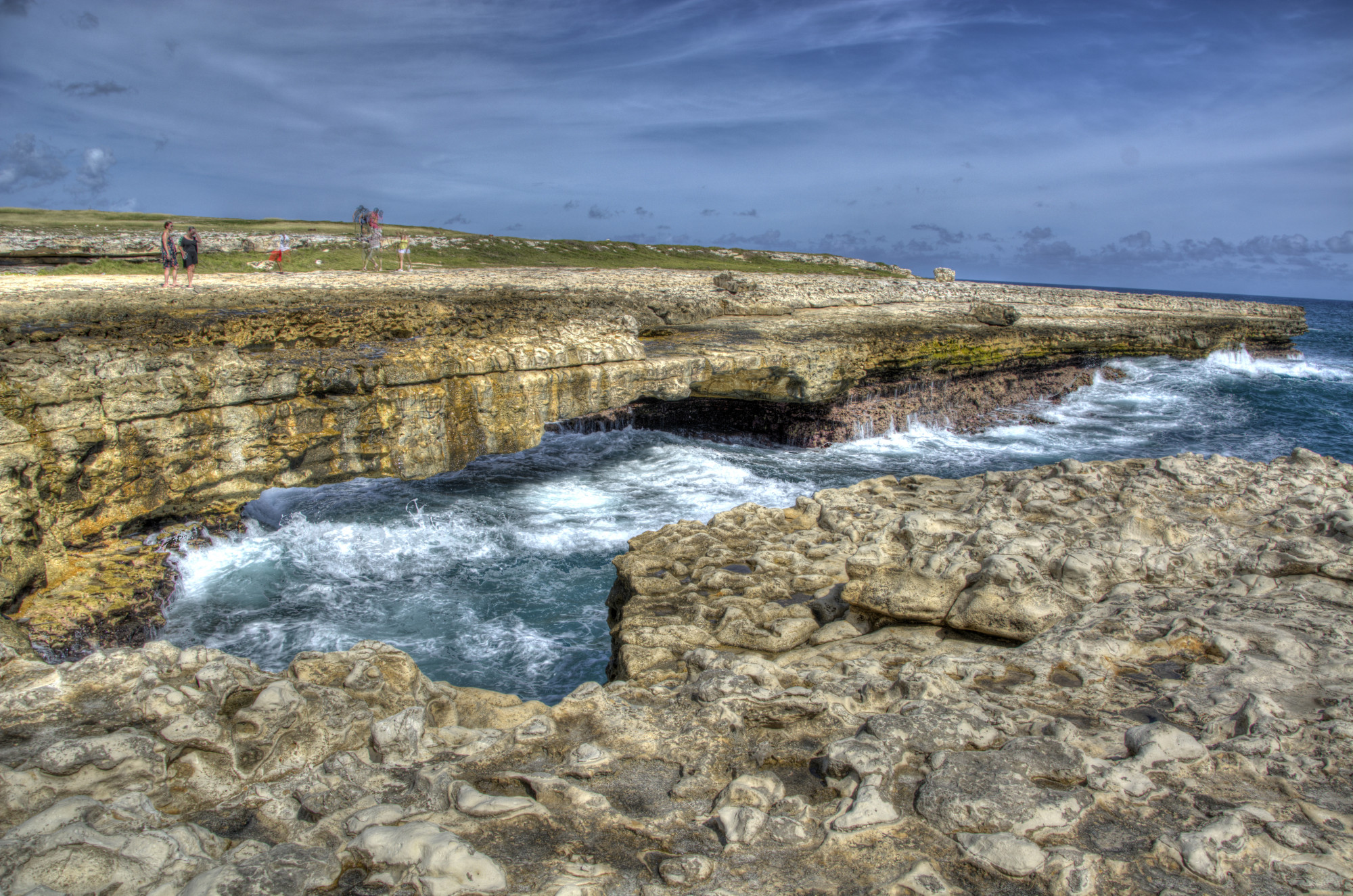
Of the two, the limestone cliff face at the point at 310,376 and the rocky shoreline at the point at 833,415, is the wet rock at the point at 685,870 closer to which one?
the limestone cliff face at the point at 310,376

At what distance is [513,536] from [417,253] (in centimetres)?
2577

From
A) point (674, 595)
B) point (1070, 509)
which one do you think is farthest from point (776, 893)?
point (1070, 509)

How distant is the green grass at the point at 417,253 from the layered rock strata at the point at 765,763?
20964 millimetres

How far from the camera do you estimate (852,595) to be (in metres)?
5.41

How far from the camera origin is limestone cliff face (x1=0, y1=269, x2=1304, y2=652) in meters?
7.60

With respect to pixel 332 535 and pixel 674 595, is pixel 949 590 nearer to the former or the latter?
pixel 674 595

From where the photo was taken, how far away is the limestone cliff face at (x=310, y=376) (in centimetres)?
760

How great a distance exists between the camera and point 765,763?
3584 millimetres

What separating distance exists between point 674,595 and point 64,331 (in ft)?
28.4

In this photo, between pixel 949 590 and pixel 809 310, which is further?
pixel 809 310

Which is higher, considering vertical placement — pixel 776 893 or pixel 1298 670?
pixel 1298 670

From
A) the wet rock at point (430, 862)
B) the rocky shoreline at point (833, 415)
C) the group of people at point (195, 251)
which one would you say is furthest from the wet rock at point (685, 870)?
the group of people at point (195, 251)

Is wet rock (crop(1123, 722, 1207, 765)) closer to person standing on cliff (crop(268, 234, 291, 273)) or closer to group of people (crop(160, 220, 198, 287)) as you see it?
group of people (crop(160, 220, 198, 287))

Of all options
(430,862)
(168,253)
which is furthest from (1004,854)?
(168,253)
